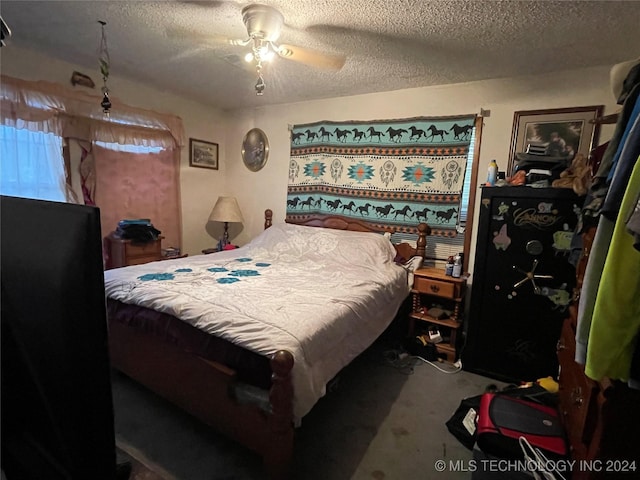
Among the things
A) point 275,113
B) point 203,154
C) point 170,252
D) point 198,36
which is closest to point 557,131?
point 198,36

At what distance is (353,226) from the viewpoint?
3295 millimetres

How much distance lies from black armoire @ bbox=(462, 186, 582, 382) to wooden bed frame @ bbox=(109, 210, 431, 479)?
1.68 m

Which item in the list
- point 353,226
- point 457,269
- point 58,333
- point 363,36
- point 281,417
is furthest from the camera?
point 353,226

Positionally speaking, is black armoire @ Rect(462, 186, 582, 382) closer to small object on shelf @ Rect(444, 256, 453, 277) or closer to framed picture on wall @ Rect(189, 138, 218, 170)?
small object on shelf @ Rect(444, 256, 453, 277)

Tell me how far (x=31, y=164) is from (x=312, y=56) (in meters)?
2.32

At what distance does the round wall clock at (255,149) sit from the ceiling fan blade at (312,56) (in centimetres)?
205

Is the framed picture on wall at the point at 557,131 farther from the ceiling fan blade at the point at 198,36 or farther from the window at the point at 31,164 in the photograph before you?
the window at the point at 31,164

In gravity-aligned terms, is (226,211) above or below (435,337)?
above

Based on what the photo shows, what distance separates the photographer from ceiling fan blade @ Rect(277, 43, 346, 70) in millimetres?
1814

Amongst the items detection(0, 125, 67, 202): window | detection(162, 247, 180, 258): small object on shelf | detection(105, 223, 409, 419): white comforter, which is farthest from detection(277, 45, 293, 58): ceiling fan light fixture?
detection(162, 247, 180, 258): small object on shelf

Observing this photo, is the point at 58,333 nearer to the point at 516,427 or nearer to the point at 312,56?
the point at 516,427

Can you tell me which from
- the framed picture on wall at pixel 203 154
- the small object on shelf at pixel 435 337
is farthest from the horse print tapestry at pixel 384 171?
the framed picture on wall at pixel 203 154

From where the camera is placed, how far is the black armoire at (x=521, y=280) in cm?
209

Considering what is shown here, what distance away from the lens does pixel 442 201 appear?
288 cm
